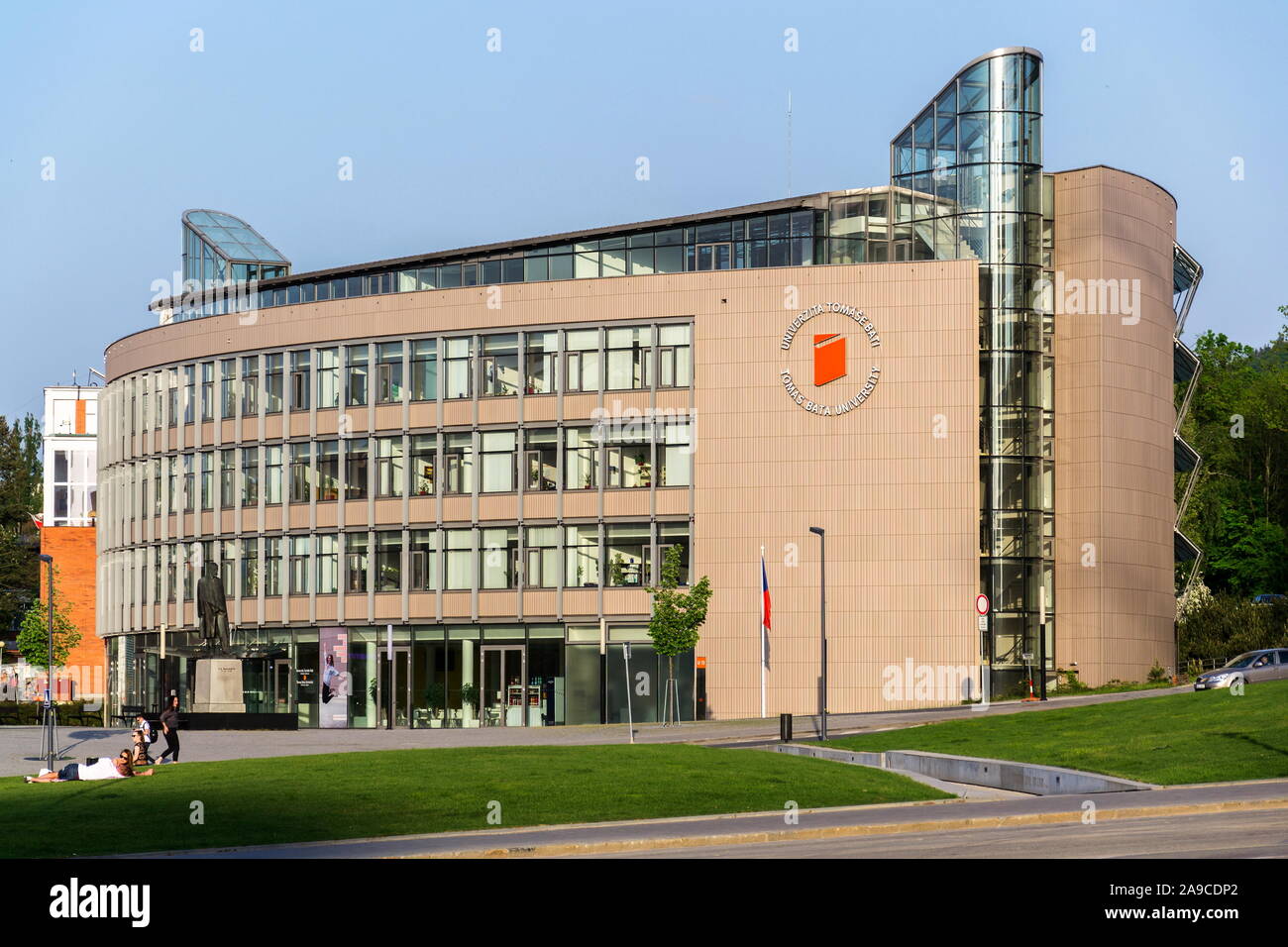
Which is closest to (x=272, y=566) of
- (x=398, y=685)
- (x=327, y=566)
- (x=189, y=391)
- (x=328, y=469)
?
(x=327, y=566)

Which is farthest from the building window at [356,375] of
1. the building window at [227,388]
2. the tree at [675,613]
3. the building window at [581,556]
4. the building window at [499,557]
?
the tree at [675,613]

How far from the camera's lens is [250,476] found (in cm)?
7319

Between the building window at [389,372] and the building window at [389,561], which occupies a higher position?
the building window at [389,372]

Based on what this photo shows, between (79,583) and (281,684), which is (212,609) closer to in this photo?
(281,684)

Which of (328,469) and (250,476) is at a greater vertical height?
(328,469)

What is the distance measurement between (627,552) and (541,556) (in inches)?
147

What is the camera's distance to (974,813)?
82.4 ft

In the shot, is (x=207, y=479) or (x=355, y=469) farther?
(x=207, y=479)

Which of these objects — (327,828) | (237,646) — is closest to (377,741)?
(237,646)

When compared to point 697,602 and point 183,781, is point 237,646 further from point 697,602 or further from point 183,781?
point 183,781

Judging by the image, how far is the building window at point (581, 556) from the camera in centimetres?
6731

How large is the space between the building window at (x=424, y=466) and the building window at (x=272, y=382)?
7.41 metres

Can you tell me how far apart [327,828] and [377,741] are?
31.9 m

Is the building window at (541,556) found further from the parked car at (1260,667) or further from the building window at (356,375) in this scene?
the parked car at (1260,667)
